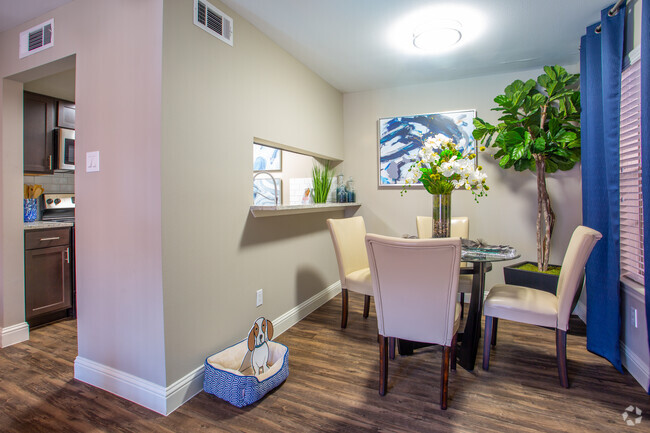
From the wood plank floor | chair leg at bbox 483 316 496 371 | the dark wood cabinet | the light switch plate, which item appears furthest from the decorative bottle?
the dark wood cabinet

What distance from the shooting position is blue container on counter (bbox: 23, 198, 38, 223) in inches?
134

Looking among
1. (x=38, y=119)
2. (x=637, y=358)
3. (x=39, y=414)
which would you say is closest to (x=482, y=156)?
(x=637, y=358)

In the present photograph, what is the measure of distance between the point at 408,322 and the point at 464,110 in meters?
2.65

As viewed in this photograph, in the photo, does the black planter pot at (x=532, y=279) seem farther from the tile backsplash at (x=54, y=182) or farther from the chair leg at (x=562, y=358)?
the tile backsplash at (x=54, y=182)

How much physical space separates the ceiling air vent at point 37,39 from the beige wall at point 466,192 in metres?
2.85

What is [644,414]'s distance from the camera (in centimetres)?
173

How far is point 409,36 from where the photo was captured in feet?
8.71

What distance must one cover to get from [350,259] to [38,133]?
3252 mm

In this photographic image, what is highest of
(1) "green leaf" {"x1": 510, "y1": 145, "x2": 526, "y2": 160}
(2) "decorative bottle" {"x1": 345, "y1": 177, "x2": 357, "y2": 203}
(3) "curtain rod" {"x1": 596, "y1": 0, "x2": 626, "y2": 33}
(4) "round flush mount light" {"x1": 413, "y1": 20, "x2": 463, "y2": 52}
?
(4) "round flush mount light" {"x1": 413, "y1": 20, "x2": 463, "y2": 52}

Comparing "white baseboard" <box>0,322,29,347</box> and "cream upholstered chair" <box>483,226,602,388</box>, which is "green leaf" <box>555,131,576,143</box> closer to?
"cream upholstered chair" <box>483,226,602,388</box>

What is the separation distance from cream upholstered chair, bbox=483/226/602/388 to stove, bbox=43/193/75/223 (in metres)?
4.09

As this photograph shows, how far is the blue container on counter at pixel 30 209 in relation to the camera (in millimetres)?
3393

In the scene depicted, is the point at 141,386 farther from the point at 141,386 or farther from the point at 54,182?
the point at 54,182

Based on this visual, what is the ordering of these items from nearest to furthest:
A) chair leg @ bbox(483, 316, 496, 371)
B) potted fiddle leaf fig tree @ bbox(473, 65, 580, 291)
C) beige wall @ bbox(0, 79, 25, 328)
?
chair leg @ bbox(483, 316, 496, 371), beige wall @ bbox(0, 79, 25, 328), potted fiddle leaf fig tree @ bbox(473, 65, 580, 291)
